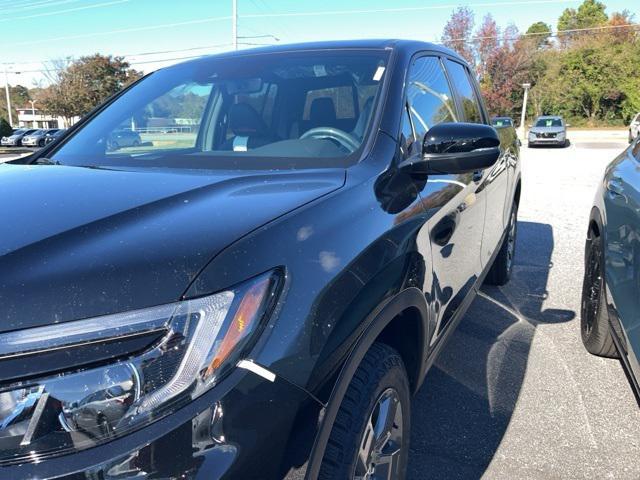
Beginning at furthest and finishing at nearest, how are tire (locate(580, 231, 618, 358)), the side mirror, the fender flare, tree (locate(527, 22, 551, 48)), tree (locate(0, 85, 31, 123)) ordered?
A: tree (locate(0, 85, 31, 123))
tree (locate(527, 22, 551, 48))
tire (locate(580, 231, 618, 358))
the side mirror
the fender flare

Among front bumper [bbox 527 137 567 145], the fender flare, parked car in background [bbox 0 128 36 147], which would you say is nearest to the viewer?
the fender flare

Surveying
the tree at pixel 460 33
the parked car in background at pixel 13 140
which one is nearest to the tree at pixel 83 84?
the parked car in background at pixel 13 140

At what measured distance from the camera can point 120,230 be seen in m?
1.45

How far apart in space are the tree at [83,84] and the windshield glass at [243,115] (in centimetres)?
4390

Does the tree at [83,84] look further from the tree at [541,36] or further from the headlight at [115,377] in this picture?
the headlight at [115,377]

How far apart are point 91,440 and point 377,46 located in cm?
220

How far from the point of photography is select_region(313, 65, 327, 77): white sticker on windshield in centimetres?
271

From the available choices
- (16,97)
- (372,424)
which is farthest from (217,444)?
(16,97)

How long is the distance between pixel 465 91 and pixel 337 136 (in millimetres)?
1877

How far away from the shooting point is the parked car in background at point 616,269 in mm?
2602

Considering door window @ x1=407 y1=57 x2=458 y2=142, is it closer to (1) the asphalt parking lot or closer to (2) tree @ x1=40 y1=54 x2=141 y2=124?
(1) the asphalt parking lot

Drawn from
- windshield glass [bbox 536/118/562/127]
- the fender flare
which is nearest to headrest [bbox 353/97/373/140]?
the fender flare

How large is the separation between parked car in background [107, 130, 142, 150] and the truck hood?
2.09 feet

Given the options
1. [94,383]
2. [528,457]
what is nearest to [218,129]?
[94,383]
